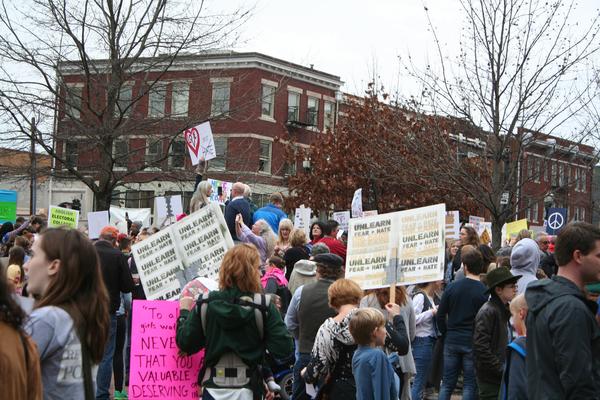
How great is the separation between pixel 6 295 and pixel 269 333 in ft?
9.87

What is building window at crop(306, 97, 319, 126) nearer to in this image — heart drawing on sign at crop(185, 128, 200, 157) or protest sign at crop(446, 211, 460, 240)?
protest sign at crop(446, 211, 460, 240)

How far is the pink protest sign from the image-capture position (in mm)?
7309

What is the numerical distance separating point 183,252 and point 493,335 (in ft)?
9.31

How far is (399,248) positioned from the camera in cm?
852

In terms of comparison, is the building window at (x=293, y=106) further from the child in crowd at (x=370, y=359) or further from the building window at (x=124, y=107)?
the child in crowd at (x=370, y=359)

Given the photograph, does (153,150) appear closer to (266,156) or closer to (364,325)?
(364,325)

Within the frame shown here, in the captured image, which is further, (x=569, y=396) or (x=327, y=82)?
(x=327, y=82)

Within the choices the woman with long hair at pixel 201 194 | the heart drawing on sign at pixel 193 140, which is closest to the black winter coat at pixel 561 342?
the woman with long hair at pixel 201 194

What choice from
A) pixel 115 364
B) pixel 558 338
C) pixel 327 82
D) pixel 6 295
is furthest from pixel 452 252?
pixel 327 82

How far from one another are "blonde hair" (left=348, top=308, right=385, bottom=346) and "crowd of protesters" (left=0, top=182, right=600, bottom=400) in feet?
0.03

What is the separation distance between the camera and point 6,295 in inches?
136

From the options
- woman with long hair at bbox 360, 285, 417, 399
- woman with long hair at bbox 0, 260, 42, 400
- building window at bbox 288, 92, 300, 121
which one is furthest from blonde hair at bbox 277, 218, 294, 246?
building window at bbox 288, 92, 300, 121

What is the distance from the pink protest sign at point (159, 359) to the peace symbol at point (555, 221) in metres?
17.3

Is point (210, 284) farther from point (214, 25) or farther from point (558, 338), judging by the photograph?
point (214, 25)
